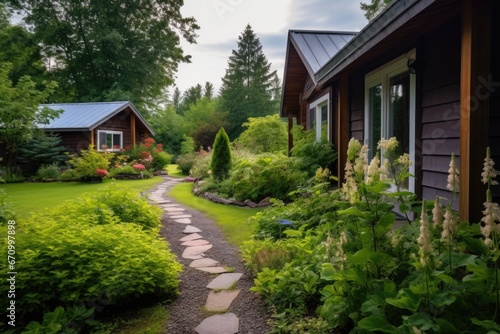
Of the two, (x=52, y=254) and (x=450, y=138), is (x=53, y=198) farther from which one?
(x=450, y=138)

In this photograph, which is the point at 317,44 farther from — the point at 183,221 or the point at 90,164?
the point at 90,164

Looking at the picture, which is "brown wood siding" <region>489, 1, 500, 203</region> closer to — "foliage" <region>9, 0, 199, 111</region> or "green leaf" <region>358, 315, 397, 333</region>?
"green leaf" <region>358, 315, 397, 333</region>

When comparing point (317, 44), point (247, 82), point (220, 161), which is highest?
point (247, 82)

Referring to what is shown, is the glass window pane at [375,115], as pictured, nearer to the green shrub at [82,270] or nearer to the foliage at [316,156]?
the foliage at [316,156]

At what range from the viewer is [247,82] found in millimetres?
35469

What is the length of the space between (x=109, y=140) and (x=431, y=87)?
16216mm

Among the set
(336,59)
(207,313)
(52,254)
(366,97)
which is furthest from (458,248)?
(366,97)

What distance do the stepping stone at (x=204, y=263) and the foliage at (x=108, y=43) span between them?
69.3 feet

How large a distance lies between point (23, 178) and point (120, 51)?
1302 cm

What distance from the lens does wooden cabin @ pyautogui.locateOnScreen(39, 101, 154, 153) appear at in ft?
51.2

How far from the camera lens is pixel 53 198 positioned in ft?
27.8

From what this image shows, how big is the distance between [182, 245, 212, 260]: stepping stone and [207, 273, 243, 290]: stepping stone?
0.72 metres

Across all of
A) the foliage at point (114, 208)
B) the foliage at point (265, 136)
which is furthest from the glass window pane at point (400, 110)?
the foliage at point (265, 136)

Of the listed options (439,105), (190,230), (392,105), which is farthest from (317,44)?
(190,230)
